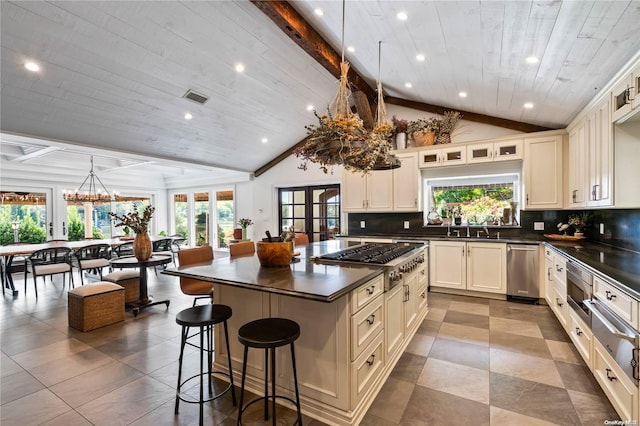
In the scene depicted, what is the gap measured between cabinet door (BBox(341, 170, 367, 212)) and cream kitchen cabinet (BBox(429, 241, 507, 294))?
152cm

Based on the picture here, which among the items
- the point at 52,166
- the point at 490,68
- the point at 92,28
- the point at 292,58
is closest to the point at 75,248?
the point at 52,166

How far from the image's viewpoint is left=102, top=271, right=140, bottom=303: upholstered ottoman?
13.7 ft

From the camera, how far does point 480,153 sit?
466cm

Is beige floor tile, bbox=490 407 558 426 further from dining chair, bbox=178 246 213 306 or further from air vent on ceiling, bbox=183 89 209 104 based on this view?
air vent on ceiling, bbox=183 89 209 104

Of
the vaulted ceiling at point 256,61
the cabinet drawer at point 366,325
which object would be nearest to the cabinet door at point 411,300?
the cabinet drawer at point 366,325

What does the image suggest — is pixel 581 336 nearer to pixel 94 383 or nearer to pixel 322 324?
pixel 322 324

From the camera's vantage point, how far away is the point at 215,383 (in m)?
2.30

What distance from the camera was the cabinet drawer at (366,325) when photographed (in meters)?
1.83

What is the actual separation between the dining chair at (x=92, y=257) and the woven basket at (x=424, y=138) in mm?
5818

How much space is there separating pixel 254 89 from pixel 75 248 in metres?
4.33

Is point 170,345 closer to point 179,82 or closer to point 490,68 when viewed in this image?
point 179,82

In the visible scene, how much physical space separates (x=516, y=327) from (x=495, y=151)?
8.44 ft

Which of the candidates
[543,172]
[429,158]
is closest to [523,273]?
[543,172]

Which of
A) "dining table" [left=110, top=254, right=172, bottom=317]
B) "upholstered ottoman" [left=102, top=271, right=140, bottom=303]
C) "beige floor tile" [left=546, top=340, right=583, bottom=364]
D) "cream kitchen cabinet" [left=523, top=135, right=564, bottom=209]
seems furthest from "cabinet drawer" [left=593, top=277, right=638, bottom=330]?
"upholstered ottoman" [left=102, top=271, right=140, bottom=303]
